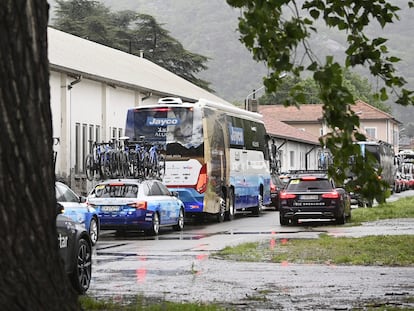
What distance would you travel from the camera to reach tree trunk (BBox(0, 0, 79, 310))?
16.7ft

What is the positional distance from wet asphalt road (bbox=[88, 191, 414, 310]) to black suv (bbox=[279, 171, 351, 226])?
20.5 ft

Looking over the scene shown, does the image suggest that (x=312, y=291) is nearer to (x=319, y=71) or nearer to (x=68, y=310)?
(x=319, y=71)

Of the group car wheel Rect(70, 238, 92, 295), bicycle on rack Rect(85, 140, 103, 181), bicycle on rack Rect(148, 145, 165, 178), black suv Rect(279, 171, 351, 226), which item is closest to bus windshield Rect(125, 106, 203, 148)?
bicycle on rack Rect(148, 145, 165, 178)

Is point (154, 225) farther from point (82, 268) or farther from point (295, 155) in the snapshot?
point (295, 155)

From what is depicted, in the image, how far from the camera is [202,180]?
30812 millimetres

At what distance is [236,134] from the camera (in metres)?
35.6

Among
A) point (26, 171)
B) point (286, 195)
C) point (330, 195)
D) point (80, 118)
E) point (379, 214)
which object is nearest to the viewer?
point (26, 171)

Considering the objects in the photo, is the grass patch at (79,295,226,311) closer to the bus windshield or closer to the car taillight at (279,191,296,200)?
the car taillight at (279,191,296,200)

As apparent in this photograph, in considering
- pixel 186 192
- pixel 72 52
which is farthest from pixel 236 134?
pixel 72 52

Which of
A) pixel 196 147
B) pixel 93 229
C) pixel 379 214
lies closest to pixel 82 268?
pixel 93 229

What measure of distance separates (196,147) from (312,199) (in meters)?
3.99

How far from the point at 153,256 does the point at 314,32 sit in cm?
1166

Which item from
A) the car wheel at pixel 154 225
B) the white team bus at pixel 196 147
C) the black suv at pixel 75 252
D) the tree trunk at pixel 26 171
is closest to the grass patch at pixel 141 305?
the black suv at pixel 75 252

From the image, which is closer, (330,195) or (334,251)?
(334,251)
